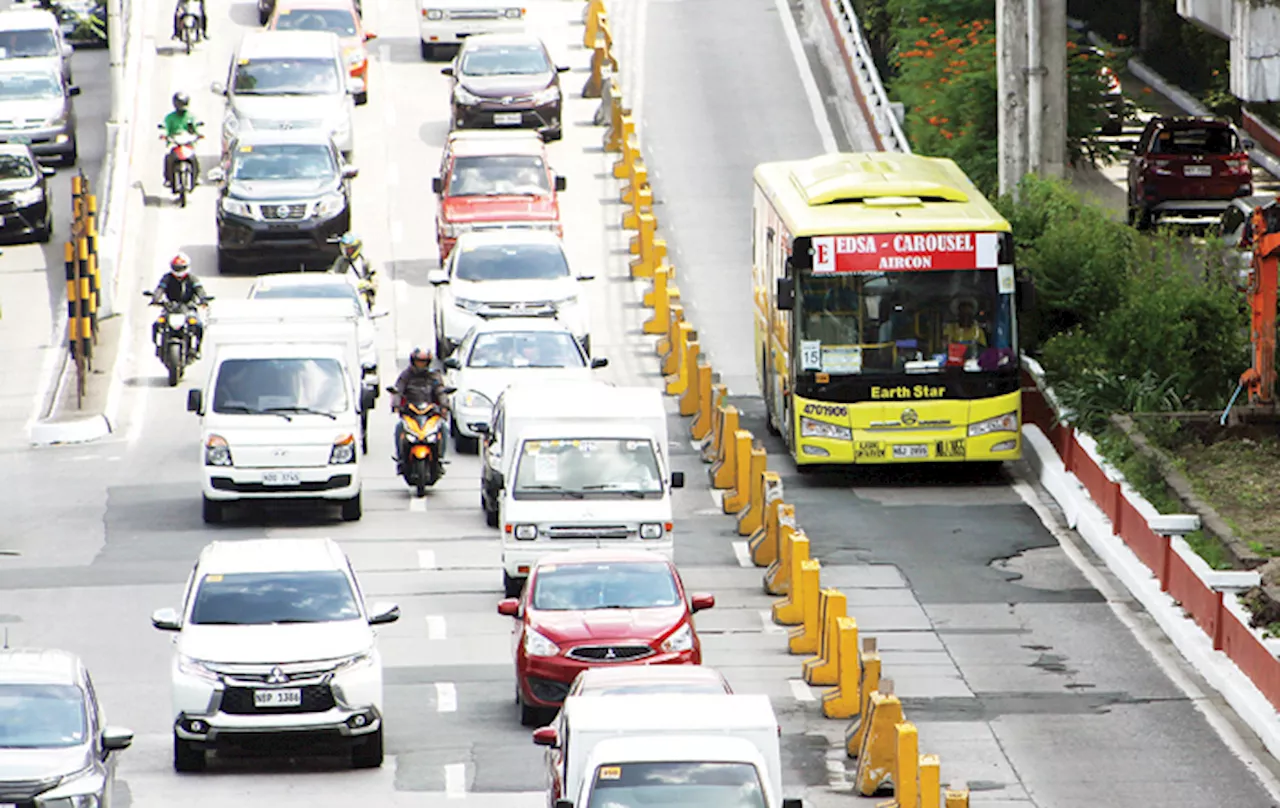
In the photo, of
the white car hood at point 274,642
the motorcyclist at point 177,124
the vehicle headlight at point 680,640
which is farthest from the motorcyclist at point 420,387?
the motorcyclist at point 177,124

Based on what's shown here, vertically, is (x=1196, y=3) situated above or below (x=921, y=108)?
above

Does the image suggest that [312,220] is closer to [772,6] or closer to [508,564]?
[508,564]

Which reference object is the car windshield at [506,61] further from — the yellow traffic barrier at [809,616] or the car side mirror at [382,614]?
the car side mirror at [382,614]

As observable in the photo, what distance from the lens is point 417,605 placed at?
25219 millimetres

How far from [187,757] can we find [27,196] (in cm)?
2621

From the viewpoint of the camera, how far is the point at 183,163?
44.9 m

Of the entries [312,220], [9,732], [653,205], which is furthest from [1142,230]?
[9,732]

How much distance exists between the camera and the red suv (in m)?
43.2

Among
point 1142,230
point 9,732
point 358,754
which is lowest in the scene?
point 1142,230

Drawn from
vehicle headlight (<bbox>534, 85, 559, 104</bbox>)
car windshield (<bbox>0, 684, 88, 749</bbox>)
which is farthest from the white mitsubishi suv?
vehicle headlight (<bbox>534, 85, 559, 104</bbox>)

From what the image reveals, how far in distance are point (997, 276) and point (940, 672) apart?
300 inches

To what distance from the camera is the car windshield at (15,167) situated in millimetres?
44156

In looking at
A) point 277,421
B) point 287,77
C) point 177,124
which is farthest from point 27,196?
point 277,421

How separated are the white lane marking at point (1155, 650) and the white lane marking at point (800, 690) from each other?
306 centimetres
